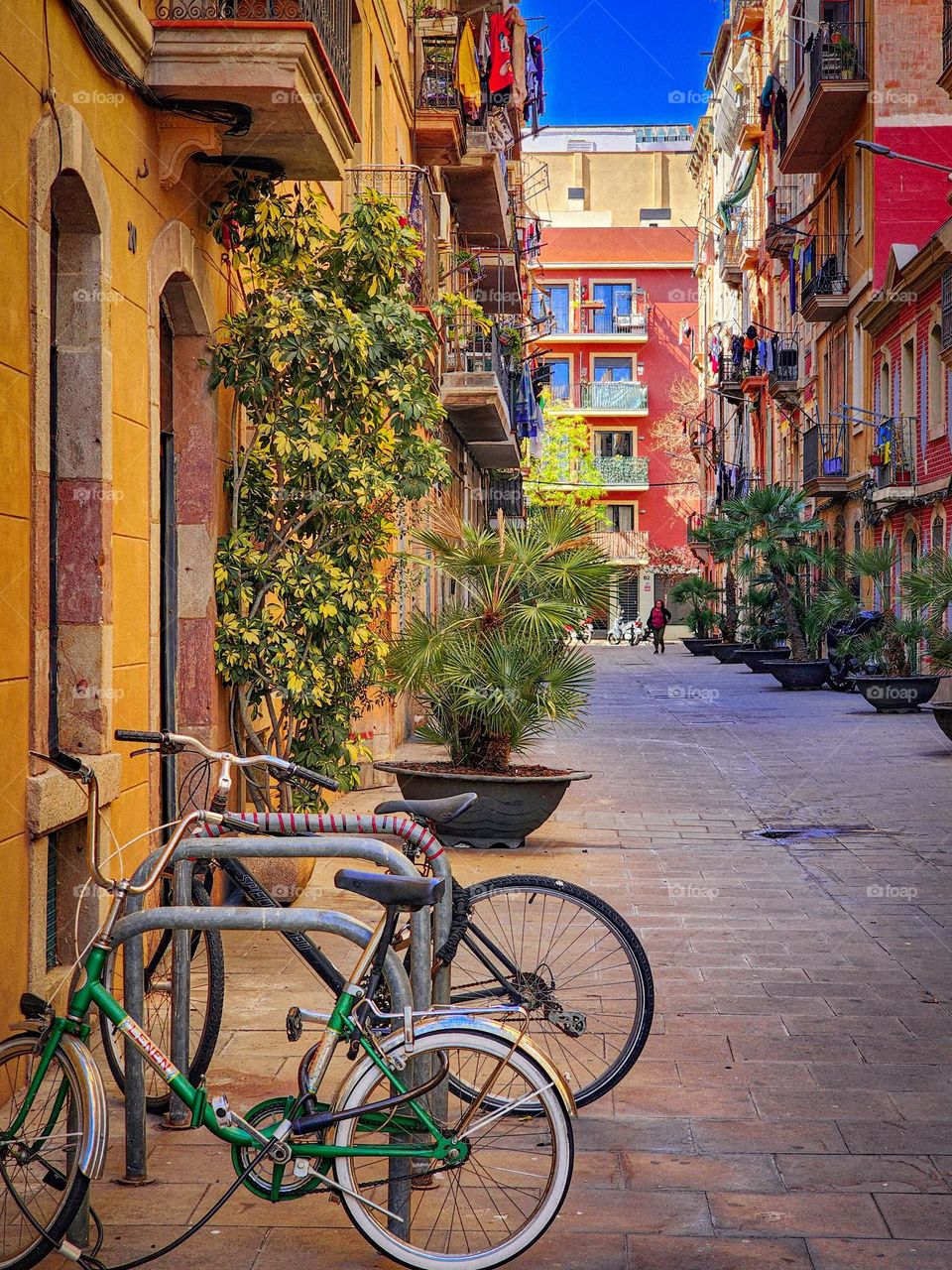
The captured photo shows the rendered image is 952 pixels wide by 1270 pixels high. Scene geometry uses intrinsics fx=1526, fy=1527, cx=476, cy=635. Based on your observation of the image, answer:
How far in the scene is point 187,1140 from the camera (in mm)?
4844

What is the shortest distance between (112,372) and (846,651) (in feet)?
73.5

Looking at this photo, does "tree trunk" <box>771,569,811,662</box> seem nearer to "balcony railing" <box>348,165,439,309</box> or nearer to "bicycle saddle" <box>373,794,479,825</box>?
"balcony railing" <box>348,165,439,309</box>

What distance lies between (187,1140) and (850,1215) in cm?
205

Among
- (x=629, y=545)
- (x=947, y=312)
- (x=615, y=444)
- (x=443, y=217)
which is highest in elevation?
(x=615, y=444)

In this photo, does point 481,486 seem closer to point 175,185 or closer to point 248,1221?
point 175,185

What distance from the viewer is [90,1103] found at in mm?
3789

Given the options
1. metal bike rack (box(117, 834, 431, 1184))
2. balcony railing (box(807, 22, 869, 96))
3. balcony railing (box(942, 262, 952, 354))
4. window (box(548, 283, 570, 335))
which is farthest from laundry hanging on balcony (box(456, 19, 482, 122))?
window (box(548, 283, 570, 335))

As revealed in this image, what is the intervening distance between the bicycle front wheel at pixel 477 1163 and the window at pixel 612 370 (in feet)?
216

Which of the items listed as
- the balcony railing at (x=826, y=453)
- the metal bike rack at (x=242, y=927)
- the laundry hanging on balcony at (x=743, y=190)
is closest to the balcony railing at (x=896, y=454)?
the balcony railing at (x=826, y=453)

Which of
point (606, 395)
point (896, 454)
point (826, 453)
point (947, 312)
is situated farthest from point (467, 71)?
point (606, 395)

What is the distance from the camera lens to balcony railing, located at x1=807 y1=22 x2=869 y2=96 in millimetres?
32438

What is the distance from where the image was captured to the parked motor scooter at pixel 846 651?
27.8m

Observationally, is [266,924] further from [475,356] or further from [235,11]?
[475,356]

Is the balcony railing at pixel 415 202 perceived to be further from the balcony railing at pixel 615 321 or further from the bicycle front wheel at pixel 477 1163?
the balcony railing at pixel 615 321
